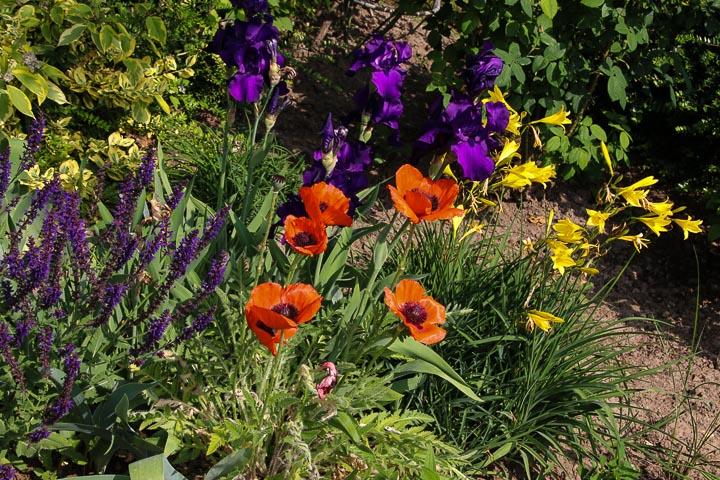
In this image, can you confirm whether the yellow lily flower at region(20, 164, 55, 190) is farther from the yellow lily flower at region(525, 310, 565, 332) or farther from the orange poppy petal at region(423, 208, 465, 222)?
the yellow lily flower at region(525, 310, 565, 332)

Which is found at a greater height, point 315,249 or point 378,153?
point 315,249

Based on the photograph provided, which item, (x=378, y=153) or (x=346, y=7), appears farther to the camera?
(x=346, y=7)

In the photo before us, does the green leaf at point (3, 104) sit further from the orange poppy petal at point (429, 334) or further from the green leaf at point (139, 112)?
the orange poppy petal at point (429, 334)

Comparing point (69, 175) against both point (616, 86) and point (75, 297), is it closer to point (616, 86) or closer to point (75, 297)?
point (75, 297)

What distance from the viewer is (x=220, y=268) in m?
2.12

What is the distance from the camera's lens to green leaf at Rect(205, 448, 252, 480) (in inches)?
→ 82.9

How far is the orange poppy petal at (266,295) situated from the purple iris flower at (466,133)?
0.84 m

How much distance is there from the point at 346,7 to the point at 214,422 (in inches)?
163

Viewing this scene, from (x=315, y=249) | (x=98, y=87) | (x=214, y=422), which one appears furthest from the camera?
(x=98, y=87)

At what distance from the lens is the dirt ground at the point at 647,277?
3.56 meters

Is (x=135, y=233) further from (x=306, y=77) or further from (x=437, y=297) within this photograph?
(x=306, y=77)

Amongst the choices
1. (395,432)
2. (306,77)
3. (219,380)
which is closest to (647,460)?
(395,432)

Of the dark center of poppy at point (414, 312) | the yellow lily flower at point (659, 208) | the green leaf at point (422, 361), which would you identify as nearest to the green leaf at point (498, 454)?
the green leaf at point (422, 361)

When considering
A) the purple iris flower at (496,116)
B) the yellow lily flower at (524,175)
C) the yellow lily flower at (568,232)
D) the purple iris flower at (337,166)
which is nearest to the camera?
the purple iris flower at (337,166)
